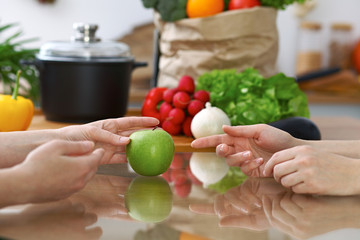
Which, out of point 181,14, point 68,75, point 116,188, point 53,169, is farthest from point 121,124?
point 181,14

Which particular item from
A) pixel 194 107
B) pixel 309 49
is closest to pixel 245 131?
pixel 194 107

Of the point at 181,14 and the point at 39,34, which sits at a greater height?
the point at 181,14

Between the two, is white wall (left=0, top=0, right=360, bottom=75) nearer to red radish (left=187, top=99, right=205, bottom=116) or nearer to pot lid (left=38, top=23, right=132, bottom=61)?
pot lid (left=38, top=23, right=132, bottom=61)

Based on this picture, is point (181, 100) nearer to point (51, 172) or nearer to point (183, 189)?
point (183, 189)

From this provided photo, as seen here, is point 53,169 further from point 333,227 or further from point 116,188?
point 333,227

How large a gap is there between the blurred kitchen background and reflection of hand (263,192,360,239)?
190cm

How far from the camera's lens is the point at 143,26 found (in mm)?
3289

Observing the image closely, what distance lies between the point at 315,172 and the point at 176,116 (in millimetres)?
667

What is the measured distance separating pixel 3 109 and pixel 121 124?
41 centimetres

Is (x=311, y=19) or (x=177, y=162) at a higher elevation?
(x=311, y=19)

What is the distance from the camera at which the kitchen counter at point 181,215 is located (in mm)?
781

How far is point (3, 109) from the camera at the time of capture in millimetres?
1465

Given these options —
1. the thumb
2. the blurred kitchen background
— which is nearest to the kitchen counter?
the thumb

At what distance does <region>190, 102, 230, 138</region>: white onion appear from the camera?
4.89 feet
